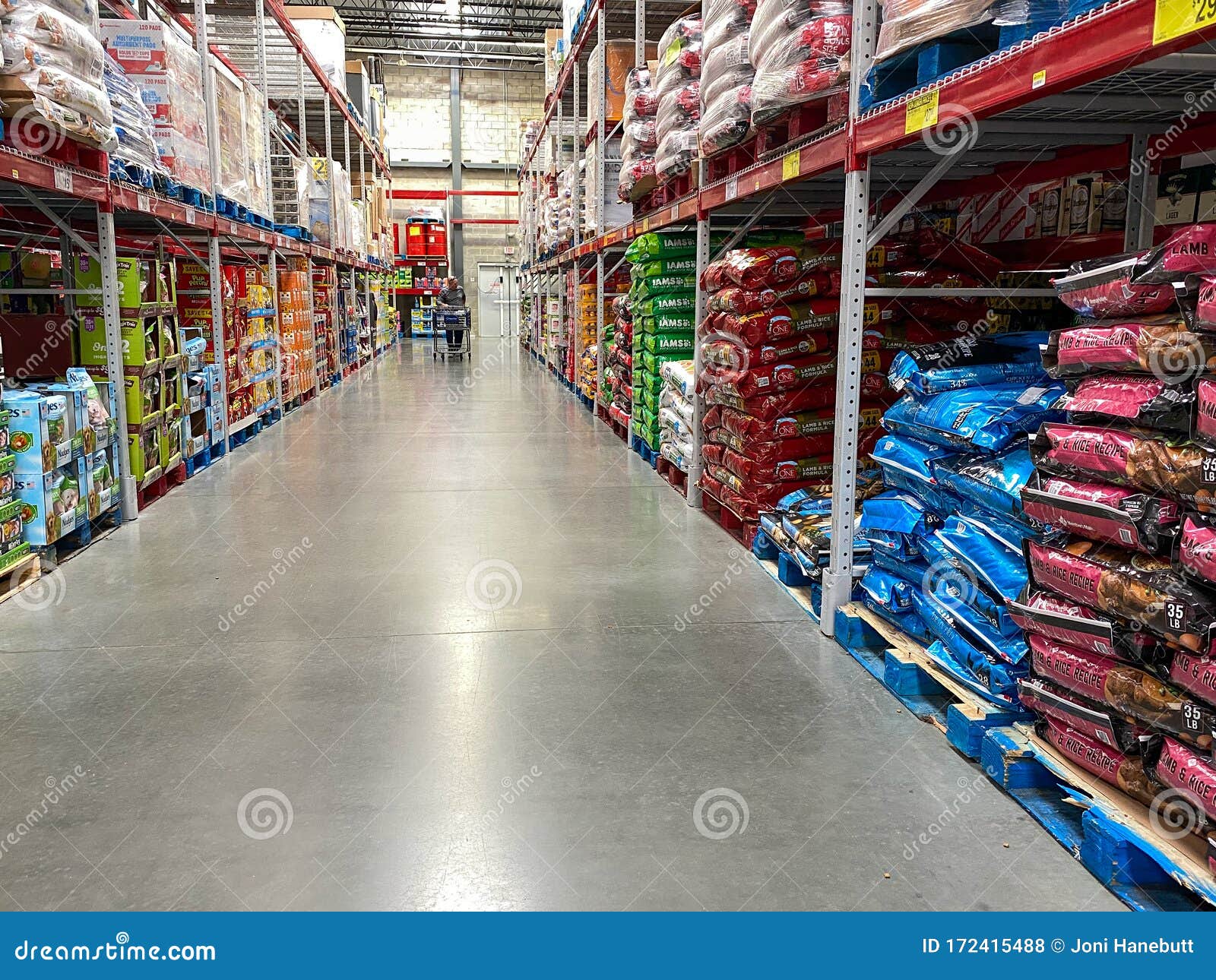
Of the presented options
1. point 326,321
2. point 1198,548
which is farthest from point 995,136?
point 326,321

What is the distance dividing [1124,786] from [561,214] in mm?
12004

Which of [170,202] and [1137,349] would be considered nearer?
[1137,349]

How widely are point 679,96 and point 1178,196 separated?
3402 millimetres

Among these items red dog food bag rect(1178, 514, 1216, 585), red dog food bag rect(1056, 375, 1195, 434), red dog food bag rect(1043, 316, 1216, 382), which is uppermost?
red dog food bag rect(1043, 316, 1216, 382)

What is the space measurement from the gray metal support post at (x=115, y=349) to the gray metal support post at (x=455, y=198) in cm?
2412

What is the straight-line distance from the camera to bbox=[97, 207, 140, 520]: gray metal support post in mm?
5789

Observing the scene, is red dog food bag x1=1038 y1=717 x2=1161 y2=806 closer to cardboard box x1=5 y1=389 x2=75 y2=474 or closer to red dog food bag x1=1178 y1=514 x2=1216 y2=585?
red dog food bag x1=1178 y1=514 x2=1216 y2=585

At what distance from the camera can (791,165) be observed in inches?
165

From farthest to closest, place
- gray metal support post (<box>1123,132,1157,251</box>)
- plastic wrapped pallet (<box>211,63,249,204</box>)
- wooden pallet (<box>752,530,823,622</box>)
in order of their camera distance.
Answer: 1. plastic wrapped pallet (<box>211,63,249,204</box>)
2. wooden pallet (<box>752,530,823,622</box>)
3. gray metal support post (<box>1123,132,1157,251</box>)

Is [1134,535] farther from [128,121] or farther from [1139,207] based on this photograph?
[128,121]

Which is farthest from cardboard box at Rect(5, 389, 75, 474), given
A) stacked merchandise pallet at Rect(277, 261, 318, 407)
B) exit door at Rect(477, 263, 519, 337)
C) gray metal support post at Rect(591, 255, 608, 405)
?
exit door at Rect(477, 263, 519, 337)

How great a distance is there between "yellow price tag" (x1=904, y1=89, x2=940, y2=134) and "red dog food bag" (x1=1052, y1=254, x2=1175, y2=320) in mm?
696

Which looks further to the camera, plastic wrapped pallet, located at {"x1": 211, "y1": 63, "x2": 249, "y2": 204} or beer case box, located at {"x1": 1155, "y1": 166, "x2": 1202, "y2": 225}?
plastic wrapped pallet, located at {"x1": 211, "y1": 63, "x2": 249, "y2": 204}

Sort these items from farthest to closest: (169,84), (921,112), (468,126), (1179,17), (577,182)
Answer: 1. (468,126)
2. (577,182)
3. (169,84)
4. (921,112)
5. (1179,17)
